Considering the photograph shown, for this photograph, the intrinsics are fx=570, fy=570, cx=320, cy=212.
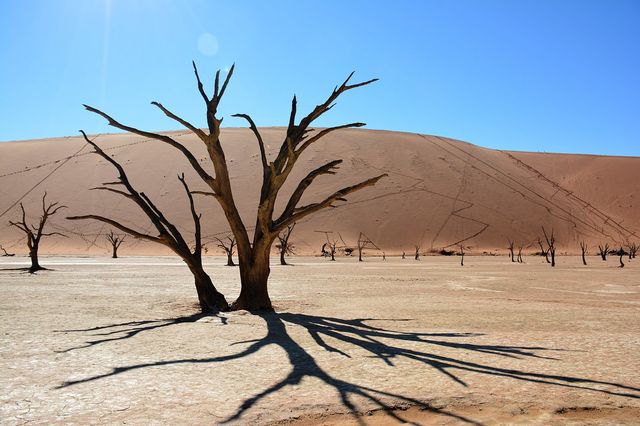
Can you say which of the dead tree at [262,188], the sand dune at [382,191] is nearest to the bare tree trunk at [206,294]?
the dead tree at [262,188]

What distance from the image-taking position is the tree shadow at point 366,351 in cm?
480

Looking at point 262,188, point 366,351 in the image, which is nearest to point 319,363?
point 366,351

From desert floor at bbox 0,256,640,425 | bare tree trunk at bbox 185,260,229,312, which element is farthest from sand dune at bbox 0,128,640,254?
desert floor at bbox 0,256,640,425

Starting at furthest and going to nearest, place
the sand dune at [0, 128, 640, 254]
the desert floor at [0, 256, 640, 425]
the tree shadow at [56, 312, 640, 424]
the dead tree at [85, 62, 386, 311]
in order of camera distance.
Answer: the sand dune at [0, 128, 640, 254] < the dead tree at [85, 62, 386, 311] < the tree shadow at [56, 312, 640, 424] < the desert floor at [0, 256, 640, 425]

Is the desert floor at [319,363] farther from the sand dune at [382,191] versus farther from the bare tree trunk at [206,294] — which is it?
the sand dune at [382,191]

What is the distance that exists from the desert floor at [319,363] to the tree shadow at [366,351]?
2 cm

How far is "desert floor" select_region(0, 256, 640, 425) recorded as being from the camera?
4.39 metres

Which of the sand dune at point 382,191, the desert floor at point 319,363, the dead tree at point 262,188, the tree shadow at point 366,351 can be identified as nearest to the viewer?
the desert floor at point 319,363

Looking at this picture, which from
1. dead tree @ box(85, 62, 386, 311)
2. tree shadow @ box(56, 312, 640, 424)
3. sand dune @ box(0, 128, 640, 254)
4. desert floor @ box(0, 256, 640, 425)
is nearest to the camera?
desert floor @ box(0, 256, 640, 425)

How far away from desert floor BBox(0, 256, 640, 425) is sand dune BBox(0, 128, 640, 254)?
40.1 m

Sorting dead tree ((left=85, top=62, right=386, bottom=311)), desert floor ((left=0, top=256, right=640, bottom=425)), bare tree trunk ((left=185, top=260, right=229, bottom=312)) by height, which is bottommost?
desert floor ((left=0, top=256, right=640, bottom=425))

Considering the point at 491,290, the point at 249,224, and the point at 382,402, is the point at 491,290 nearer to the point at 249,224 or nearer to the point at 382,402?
the point at 382,402

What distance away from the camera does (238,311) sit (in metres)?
10.5

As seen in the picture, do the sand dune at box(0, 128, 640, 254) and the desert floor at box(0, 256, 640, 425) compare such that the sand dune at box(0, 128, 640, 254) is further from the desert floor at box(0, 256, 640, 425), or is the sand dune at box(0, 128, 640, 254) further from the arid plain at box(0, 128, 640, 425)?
the desert floor at box(0, 256, 640, 425)
